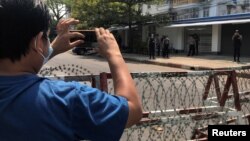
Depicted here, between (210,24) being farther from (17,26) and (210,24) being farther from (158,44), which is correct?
(17,26)

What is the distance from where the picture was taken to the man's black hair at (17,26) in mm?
1541

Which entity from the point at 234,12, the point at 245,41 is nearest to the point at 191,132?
the point at 245,41

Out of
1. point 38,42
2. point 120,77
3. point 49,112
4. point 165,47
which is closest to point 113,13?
point 165,47

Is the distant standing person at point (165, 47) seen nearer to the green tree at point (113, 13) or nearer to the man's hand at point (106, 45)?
the green tree at point (113, 13)

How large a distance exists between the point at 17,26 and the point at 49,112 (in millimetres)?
322

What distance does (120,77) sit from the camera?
1741mm

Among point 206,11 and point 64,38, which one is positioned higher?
point 64,38

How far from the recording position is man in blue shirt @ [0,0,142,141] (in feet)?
5.03

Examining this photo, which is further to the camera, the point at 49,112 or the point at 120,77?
the point at 120,77

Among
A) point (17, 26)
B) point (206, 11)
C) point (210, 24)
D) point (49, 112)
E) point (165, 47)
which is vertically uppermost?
point (17, 26)

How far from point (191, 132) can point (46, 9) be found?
3.79 meters

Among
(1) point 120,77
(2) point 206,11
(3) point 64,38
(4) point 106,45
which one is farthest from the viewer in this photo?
(2) point 206,11

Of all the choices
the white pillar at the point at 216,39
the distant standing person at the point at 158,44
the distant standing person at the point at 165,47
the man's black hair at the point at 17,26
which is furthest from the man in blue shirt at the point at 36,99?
the white pillar at the point at 216,39

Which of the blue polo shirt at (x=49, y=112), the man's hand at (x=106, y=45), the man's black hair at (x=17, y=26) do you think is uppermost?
the man's black hair at (x=17, y=26)
